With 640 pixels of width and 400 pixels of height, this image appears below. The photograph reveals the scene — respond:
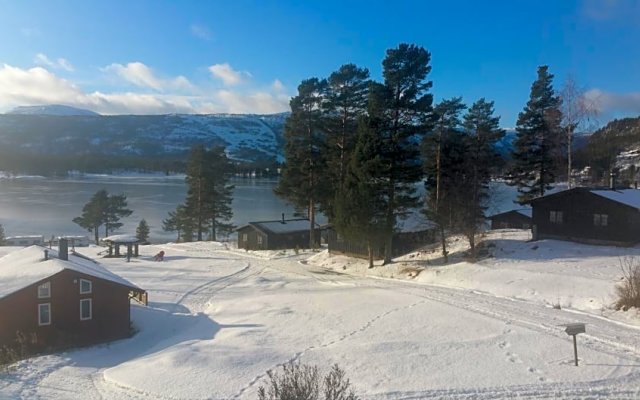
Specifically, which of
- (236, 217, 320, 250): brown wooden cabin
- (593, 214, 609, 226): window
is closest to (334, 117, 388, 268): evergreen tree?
(593, 214, 609, 226): window

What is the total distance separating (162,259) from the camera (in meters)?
38.9

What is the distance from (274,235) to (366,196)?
17660 mm

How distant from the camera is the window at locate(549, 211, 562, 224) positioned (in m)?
29.7

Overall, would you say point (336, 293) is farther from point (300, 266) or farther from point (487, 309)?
point (300, 266)

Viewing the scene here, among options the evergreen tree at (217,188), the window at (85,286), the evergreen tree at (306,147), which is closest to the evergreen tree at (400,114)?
the evergreen tree at (306,147)

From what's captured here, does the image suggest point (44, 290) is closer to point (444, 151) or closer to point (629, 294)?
point (629, 294)

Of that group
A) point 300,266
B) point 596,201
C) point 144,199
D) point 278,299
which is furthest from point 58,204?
point 596,201

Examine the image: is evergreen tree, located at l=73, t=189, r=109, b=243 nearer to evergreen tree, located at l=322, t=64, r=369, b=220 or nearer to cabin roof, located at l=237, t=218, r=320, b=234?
cabin roof, located at l=237, t=218, r=320, b=234

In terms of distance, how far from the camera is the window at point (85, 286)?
2248 cm

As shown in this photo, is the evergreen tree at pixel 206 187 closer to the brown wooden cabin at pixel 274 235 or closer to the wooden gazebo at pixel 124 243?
the brown wooden cabin at pixel 274 235

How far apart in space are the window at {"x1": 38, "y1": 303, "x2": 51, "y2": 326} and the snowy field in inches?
90.0

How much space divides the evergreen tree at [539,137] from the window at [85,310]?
28642 mm

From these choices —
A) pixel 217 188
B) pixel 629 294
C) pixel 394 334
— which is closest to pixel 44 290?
pixel 394 334

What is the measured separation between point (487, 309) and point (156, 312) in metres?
15.5
